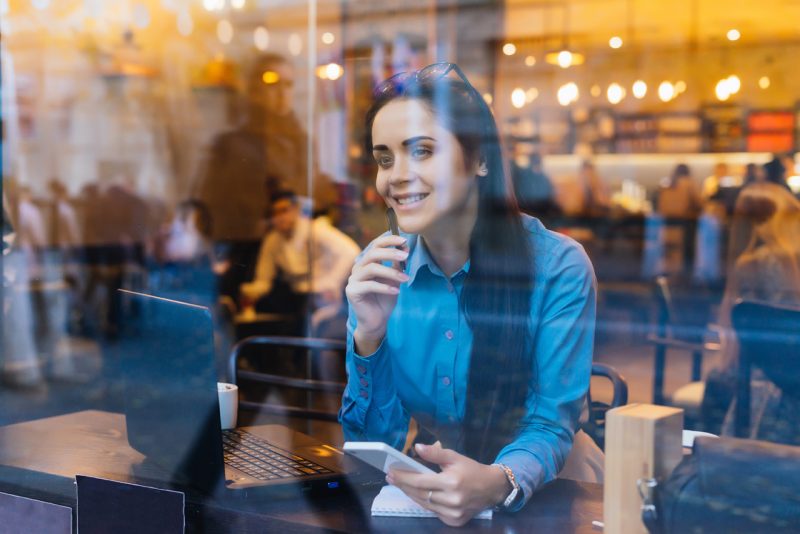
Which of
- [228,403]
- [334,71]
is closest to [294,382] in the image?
[228,403]

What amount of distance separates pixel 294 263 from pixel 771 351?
221cm

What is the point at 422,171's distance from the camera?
1.32 m

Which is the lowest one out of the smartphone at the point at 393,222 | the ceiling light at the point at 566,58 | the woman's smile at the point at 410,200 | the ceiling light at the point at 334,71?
the smartphone at the point at 393,222

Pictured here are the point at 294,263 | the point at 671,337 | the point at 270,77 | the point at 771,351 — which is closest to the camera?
the point at 771,351

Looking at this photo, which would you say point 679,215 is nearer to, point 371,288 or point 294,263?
point 294,263

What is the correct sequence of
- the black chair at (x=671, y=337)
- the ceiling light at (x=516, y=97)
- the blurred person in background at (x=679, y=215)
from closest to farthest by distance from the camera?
the black chair at (x=671, y=337)
the ceiling light at (x=516, y=97)
the blurred person in background at (x=679, y=215)

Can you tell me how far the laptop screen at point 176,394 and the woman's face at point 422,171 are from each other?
1.24 ft

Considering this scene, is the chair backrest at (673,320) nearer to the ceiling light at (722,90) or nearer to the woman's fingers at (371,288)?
the woman's fingers at (371,288)

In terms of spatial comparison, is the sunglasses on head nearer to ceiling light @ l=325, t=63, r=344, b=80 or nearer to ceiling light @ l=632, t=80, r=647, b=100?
ceiling light @ l=325, t=63, r=344, b=80

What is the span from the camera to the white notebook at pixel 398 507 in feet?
3.27

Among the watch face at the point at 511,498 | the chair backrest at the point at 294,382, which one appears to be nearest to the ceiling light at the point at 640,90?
the chair backrest at the point at 294,382

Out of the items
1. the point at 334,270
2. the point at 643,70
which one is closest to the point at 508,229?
the point at 334,270

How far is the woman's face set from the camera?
52.0 inches

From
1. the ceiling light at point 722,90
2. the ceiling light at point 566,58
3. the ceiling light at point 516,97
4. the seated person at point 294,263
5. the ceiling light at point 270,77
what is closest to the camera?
the seated person at point 294,263
